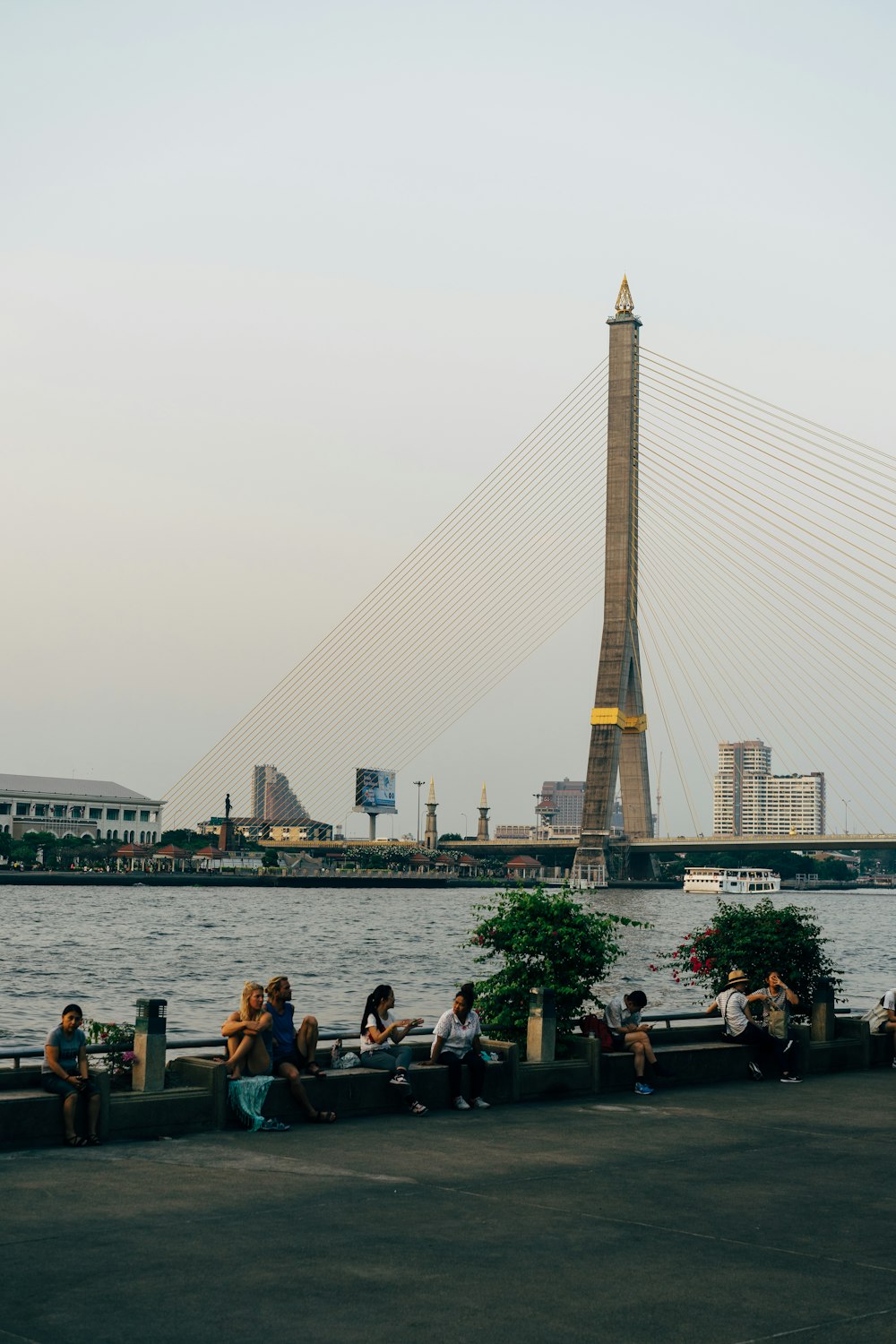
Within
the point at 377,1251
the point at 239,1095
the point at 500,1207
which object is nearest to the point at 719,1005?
the point at 239,1095

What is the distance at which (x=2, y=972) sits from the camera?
5312 centimetres

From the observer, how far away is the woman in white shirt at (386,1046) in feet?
50.0

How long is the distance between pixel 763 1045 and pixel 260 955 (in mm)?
47033

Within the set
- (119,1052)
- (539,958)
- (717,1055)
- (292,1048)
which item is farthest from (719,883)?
(119,1052)

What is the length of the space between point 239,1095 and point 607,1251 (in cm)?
526

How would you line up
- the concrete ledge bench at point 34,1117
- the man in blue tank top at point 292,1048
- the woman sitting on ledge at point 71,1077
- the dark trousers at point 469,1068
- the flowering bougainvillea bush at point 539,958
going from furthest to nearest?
the flowering bougainvillea bush at point 539,958, the dark trousers at point 469,1068, the man in blue tank top at point 292,1048, the woman sitting on ledge at point 71,1077, the concrete ledge bench at point 34,1117

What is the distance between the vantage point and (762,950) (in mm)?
20656

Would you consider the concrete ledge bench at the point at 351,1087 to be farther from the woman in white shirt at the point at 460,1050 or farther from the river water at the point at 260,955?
the river water at the point at 260,955

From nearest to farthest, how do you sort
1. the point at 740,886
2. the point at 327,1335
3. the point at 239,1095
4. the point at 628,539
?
the point at 327,1335
the point at 239,1095
the point at 628,539
the point at 740,886

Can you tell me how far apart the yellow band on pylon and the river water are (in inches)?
514

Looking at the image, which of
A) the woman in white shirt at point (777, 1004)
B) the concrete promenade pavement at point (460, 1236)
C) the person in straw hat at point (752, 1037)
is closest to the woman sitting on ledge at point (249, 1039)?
the concrete promenade pavement at point (460, 1236)

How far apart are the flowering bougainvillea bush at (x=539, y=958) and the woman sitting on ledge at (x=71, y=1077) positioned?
18.6ft

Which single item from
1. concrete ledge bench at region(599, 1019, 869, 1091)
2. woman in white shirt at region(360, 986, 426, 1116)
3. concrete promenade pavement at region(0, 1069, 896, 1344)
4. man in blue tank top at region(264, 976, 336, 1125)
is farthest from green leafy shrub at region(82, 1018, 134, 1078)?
concrete ledge bench at region(599, 1019, 869, 1091)

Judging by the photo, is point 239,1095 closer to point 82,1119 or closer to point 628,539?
point 82,1119
